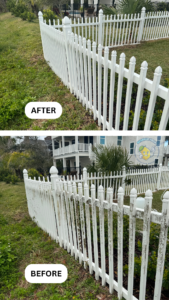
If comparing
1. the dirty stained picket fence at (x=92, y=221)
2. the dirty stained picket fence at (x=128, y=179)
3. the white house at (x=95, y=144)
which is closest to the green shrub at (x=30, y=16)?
the white house at (x=95, y=144)

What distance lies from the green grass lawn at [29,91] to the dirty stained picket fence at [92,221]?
142cm

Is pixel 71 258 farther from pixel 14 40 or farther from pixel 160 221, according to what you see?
pixel 14 40

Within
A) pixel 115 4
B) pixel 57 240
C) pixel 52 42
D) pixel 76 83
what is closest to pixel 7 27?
pixel 115 4

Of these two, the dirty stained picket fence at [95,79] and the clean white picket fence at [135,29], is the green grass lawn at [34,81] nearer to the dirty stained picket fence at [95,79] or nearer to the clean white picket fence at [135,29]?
the dirty stained picket fence at [95,79]

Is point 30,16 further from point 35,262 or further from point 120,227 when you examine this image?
point 120,227

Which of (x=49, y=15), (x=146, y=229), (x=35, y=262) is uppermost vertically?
(x=49, y=15)

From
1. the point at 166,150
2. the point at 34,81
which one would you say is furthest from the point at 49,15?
the point at 166,150

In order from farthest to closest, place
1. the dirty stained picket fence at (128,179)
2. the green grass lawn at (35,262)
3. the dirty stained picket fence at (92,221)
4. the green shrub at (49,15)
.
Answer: the green shrub at (49,15)
the dirty stained picket fence at (128,179)
the green grass lawn at (35,262)
the dirty stained picket fence at (92,221)

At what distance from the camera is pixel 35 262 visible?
11.9 feet

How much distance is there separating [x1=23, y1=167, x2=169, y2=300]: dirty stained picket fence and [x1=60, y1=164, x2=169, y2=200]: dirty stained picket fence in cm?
289

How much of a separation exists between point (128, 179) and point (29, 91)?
17.0 feet

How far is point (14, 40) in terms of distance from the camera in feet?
32.4

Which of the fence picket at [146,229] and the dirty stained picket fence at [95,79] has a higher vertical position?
the dirty stained picket fence at [95,79]

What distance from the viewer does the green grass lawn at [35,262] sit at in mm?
2770
